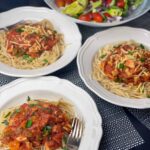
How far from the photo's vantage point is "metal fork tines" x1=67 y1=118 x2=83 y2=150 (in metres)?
1.57

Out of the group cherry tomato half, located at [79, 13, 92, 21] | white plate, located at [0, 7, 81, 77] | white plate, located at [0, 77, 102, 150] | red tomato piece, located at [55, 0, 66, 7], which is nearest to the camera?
white plate, located at [0, 77, 102, 150]

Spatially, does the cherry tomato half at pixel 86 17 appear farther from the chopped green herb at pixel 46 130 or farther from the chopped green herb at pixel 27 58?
the chopped green herb at pixel 46 130

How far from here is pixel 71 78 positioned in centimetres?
200

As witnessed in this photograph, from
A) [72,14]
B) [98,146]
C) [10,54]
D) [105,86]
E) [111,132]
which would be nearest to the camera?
[98,146]

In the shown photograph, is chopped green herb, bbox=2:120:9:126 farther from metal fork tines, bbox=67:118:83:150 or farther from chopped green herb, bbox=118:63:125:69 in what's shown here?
chopped green herb, bbox=118:63:125:69

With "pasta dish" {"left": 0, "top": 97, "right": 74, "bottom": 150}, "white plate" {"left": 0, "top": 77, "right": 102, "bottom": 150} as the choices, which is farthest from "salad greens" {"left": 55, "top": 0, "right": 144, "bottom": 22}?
"pasta dish" {"left": 0, "top": 97, "right": 74, "bottom": 150}

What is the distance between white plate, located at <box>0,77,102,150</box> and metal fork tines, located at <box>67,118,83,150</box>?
3 cm

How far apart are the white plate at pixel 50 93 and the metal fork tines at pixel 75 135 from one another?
34 mm

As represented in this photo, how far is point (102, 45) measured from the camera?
218 cm

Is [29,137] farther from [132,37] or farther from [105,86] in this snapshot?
[132,37]

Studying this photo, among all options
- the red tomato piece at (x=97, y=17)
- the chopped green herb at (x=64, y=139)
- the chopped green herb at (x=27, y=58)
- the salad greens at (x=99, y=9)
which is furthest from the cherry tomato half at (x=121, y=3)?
the chopped green herb at (x=64, y=139)

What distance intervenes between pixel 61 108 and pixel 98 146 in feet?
1.03

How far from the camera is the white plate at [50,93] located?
1.68 meters

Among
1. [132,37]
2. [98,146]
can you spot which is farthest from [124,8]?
[98,146]
